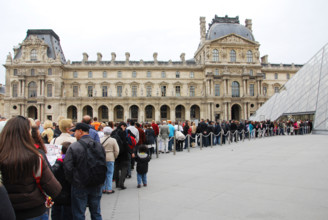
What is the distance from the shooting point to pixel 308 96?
79.9 ft

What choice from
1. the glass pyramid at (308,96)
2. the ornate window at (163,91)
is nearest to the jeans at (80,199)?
the glass pyramid at (308,96)

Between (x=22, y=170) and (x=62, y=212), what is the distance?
6.03 ft

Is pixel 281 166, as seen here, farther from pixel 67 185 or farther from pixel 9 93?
pixel 9 93

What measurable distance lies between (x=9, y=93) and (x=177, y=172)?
1729 inches

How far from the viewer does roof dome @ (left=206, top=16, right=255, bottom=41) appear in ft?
154

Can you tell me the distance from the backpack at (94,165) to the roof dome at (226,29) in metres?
45.8

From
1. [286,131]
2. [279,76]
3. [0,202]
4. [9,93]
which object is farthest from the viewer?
[279,76]

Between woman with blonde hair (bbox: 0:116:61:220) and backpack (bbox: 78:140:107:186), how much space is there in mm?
1013

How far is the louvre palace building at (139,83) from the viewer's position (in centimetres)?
4238

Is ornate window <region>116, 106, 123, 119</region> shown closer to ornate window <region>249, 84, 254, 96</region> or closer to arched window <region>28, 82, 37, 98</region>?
arched window <region>28, 82, 37, 98</region>

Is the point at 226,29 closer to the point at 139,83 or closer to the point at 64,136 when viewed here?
the point at 139,83

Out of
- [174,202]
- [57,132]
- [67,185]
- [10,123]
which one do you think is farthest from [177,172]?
[10,123]

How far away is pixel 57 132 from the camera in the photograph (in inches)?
317

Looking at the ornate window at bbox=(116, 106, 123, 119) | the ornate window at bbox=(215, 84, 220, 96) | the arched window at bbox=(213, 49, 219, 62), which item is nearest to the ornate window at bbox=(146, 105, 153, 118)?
the ornate window at bbox=(116, 106, 123, 119)
